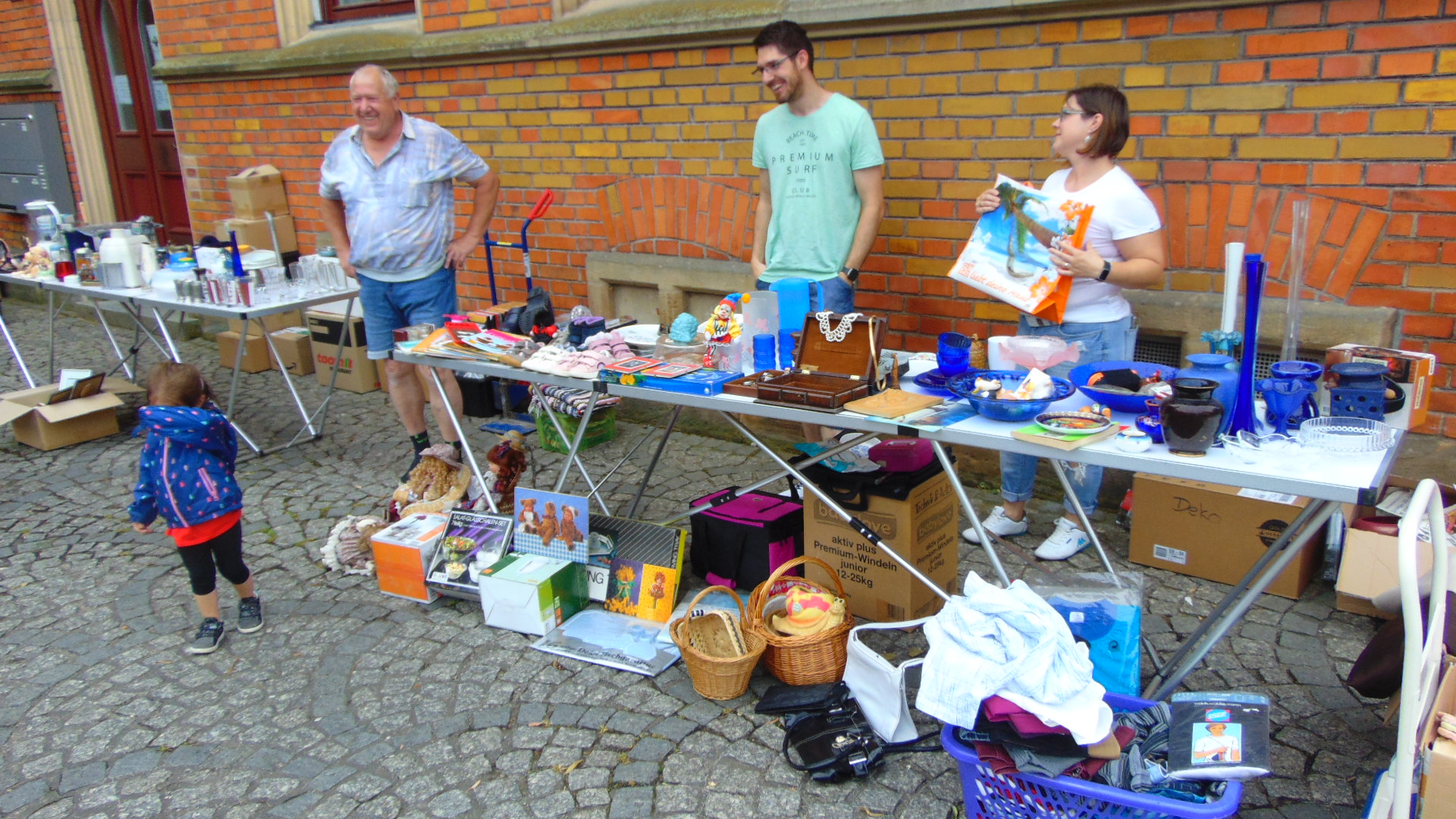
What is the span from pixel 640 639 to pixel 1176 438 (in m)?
1.95

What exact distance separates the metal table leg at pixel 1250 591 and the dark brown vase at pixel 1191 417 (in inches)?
11.8

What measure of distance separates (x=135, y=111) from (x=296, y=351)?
425 centimetres

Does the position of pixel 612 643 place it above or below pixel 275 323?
below

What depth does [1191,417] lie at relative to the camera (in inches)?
98.7

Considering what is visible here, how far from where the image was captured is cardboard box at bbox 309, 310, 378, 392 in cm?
680

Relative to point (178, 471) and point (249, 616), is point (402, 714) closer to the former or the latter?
point (249, 616)

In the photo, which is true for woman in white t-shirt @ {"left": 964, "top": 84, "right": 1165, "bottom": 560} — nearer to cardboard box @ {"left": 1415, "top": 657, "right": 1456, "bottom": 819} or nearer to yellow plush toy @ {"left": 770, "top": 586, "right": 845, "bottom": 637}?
yellow plush toy @ {"left": 770, "top": 586, "right": 845, "bottom": 637}

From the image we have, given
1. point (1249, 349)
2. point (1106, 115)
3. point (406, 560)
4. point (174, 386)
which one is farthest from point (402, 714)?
point (1106, 115)

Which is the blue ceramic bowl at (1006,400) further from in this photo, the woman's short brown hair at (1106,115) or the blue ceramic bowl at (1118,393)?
the woman's short brown hair at (1106,115)

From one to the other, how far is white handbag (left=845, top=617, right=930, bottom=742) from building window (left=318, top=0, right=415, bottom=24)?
18.0 feet

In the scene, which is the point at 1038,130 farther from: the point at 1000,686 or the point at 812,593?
the point at 1000,686

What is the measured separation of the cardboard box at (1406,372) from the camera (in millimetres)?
2932

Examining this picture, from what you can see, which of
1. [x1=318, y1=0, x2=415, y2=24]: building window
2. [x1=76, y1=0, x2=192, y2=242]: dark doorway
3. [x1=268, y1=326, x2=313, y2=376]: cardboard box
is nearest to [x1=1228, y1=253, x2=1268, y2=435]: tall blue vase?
[x1=318, y1=0, x2=415, y2=24]: building window

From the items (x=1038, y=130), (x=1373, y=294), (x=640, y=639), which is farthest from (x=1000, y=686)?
(x=1038, y=130)
